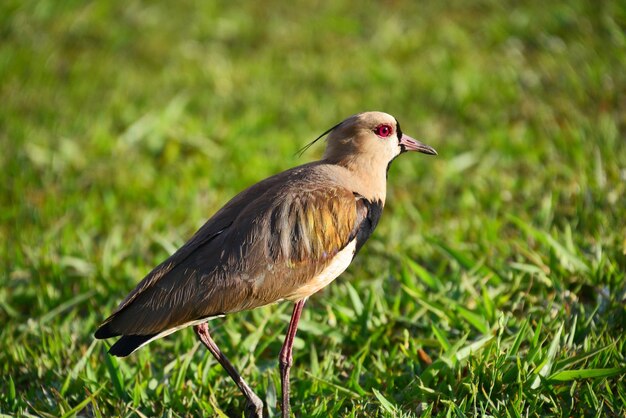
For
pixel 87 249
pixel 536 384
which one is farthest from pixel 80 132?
pixel 536 384

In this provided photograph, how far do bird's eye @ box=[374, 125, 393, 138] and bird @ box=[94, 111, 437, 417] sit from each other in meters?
0.32

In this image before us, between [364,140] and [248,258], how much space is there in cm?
84

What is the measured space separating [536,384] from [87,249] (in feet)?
9.10

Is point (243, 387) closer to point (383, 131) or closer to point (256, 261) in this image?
point (256, 261)

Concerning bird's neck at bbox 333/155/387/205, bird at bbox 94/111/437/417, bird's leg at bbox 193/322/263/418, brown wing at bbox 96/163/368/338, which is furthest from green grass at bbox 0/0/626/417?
bird's neck at bbox 333/155/387/205

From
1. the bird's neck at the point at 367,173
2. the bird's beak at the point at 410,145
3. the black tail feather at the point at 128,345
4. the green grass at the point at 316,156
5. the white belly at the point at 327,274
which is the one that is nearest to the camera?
the black tail feather at the point at 128,345

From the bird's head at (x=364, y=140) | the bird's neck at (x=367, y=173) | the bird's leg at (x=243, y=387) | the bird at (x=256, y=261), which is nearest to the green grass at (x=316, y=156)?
the bird's leg at (x=243, y=387)

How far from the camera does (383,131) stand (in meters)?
3.69

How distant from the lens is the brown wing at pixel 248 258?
10.3ft

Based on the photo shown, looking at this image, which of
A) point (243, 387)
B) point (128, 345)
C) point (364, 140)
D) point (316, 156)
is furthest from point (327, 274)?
point (316, 156)

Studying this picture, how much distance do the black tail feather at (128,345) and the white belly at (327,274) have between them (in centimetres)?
59

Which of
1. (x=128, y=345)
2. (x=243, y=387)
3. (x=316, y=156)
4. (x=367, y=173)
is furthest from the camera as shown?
(x=316, y=156)

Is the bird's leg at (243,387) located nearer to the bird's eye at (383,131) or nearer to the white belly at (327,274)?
the white belly at (327,274)

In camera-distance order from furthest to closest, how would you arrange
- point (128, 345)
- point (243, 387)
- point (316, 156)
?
point (316, 156)
point (243, 387)
point (128, 345)
